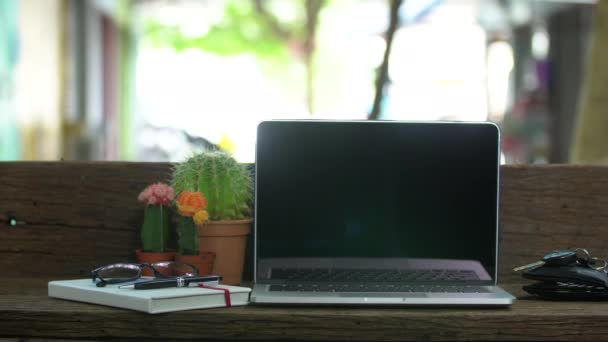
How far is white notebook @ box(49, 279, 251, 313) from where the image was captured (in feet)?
3.87

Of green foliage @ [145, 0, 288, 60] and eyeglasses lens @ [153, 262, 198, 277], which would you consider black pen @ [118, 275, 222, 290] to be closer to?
eyeglasses lens @ [153, 262, 198, 277]

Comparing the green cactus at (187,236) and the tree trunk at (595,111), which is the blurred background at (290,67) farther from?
the green cactus at (187,236)

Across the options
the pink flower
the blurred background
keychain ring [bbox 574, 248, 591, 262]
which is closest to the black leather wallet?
keychain ring [bbox 574, 248, 591, 262]

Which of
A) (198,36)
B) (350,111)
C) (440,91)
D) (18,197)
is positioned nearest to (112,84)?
(198,36)

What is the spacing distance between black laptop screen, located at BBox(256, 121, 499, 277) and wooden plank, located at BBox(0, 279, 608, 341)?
252 mm

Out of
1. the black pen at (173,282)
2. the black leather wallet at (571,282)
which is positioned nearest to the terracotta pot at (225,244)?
the black pen at (173,282)

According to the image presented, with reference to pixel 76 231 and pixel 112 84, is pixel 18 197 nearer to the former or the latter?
pixel 76 231

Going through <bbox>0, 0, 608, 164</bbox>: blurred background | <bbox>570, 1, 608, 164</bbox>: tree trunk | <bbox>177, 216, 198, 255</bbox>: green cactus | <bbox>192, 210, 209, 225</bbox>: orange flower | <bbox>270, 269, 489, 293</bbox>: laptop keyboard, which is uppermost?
<bbox>0, 0, 608, 164</bbox>: blurred background

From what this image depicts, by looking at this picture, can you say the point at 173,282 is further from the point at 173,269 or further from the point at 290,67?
the point at 290,67

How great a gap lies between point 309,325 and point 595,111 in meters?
2.25

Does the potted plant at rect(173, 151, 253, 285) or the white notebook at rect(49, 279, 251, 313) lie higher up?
the potted plant at rect(173, 151, 253, 285)

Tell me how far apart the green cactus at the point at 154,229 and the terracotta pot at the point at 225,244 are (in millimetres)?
69

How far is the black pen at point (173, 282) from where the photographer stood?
1249 mm

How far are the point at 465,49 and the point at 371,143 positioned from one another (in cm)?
1208
